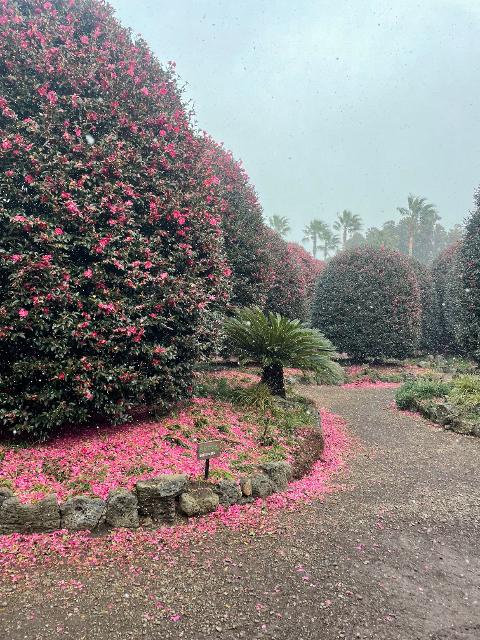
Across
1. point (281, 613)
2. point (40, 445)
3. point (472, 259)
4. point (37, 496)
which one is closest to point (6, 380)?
point (40, 445)

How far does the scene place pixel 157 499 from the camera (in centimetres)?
377

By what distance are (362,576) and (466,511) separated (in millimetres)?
1750

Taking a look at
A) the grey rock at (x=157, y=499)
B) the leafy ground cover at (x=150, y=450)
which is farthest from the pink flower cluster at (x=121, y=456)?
the grey rock at (x=157, y=499)

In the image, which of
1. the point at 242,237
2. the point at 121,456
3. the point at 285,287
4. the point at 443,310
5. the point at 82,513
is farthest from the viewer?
the point at 443,310

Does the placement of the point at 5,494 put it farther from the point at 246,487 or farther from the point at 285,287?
the point at 285,287

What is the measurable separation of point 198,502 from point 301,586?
50.1 inches

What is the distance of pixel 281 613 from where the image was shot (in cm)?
269

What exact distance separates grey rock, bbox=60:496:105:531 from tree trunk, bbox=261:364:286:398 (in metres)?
4.10

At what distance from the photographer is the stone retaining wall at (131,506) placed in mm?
3498

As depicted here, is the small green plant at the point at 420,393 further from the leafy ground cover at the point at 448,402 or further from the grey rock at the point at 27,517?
the grey rock at the point at 27,517

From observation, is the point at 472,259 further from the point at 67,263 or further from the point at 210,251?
the point at 67,263

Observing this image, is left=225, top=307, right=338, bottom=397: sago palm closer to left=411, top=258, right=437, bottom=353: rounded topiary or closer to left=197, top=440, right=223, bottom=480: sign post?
left=197, top=440, right=223, bottom=480: sign post

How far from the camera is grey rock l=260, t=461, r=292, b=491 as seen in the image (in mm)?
4477

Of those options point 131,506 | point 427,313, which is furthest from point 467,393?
point 427,313
